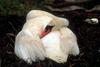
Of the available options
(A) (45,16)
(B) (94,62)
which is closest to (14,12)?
(A) (45,16)

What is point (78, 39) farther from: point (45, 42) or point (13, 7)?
point (13, 7)

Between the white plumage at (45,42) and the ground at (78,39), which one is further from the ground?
the white plumage at (45,42)

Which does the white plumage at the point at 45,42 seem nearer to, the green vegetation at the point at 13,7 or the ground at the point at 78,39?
the ground at the point at 78,39

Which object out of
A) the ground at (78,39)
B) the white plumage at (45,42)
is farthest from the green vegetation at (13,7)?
the white plumage at (45,42)

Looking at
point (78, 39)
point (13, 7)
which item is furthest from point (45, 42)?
point (13, 7)

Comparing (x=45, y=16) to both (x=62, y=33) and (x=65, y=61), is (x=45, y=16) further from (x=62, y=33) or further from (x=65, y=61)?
(x=65, y=61)
